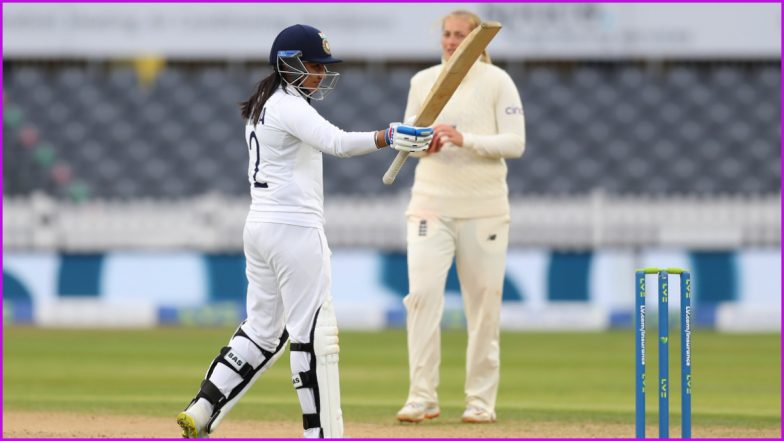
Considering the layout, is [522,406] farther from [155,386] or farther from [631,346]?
[631,346]

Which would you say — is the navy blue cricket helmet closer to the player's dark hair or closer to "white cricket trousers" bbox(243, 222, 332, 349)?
the player's dark hair

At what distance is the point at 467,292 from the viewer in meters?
5.72

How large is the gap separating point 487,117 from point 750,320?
20.9 feet

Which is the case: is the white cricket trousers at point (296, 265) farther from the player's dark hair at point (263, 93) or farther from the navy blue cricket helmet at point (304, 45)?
the navy blue cricket helmet at point (304, 45)

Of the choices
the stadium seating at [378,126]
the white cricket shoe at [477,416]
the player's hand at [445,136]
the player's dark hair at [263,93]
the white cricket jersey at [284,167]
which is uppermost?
the stadium seating at [378,126]

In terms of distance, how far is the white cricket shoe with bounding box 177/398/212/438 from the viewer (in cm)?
461

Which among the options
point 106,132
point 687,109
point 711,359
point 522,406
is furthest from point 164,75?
point 522,406

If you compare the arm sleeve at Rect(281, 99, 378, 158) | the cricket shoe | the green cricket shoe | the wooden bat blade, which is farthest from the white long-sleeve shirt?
the green cricket shoe

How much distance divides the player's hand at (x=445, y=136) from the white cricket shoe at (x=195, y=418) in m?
1.46

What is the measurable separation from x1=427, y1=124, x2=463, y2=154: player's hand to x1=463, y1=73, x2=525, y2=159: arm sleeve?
64mm

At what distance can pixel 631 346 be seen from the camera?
994 cm

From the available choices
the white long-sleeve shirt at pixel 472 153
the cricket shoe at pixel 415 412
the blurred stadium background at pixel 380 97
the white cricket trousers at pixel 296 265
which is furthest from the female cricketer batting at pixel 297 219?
the blurred stadium background at pixel 380 97

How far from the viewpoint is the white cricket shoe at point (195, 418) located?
4613 millimetres

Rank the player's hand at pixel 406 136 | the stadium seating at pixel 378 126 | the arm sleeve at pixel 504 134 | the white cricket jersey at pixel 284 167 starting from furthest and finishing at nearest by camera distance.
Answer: the stadium seating at pixel 378 126 < the arm sleeve at pixel 504 134 < the white cricket jersey at pixel 284 167 < the player's hand at pixel 406 136
